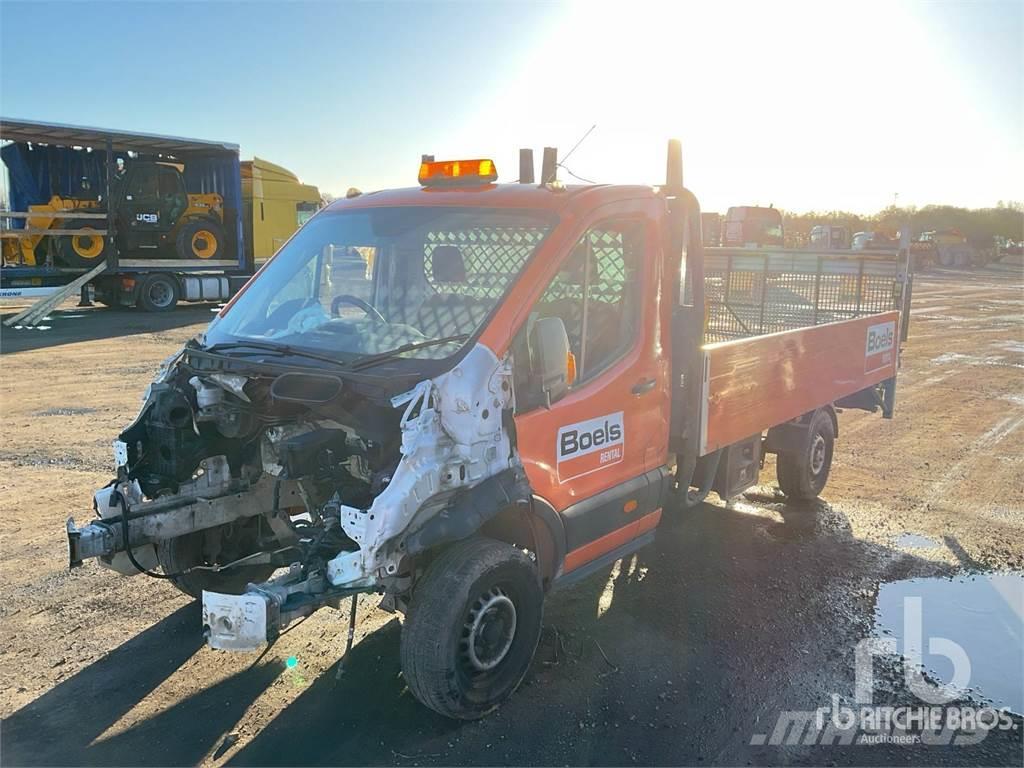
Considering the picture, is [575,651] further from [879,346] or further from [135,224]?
[135,224]

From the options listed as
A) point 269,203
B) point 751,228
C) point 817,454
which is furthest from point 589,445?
point 269,203

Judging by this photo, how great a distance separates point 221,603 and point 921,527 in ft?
16.8

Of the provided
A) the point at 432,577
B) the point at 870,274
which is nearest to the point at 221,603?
the point at 432,577

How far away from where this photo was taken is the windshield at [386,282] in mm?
3746

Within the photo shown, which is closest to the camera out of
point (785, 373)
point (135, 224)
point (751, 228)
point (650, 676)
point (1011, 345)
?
point (650, 676)

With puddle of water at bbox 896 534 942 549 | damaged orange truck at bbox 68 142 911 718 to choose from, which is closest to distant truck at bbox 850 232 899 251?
puddle of water at bbox 896 534 942 549

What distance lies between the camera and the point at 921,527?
6043mm

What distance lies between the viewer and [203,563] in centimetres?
443

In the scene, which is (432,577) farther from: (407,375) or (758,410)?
(758,410)

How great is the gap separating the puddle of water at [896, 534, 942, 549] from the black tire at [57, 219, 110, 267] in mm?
17312

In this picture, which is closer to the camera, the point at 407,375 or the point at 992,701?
the point at 407,375

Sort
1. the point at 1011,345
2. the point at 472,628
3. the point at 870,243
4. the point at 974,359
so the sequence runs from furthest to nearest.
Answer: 1. the point at 870,243
2. the point at 1011,345
3. the point at 974,359
4. the point at 472,628

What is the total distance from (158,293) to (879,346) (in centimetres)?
1660

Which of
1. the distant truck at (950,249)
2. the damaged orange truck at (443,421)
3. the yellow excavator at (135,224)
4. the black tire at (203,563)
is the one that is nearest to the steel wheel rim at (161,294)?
the yellow excavator at (135,224)
